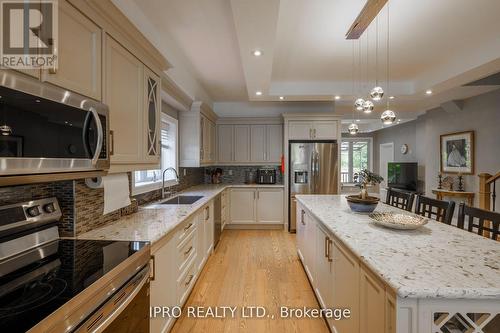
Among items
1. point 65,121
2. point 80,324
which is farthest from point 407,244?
point 65,121

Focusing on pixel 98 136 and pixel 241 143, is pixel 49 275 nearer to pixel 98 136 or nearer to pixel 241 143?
pixel 98 136

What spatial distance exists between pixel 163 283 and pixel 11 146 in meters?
1.24

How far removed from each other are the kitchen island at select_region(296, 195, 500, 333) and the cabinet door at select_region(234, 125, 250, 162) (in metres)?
3.21

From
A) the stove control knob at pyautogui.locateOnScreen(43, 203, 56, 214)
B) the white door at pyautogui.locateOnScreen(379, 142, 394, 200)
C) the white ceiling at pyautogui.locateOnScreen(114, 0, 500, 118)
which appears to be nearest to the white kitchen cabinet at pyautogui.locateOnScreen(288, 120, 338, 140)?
the white ceiling at pyautogui.locateOnScreen(114, 0, 500, 118)

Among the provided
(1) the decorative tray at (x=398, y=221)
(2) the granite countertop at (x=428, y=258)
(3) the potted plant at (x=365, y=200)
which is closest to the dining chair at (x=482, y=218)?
(2) the granite countertop at (x=428, y=258)

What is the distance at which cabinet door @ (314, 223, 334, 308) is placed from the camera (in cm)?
184

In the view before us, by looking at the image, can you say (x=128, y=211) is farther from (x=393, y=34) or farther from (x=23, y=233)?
(x=393, y=34)

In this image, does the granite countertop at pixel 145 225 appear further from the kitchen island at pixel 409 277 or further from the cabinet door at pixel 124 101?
the kitchen island at pixel 409 277

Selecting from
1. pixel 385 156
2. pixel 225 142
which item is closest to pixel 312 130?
pixel 225 142

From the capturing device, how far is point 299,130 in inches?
186

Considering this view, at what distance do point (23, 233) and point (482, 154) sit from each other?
20.4ft

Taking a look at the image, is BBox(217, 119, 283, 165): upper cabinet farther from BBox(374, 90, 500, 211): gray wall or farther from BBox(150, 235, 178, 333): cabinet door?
BBox(374, 90, 500, 211): gray wall

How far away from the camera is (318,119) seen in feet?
15.4

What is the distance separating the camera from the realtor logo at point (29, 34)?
0.91 metres
